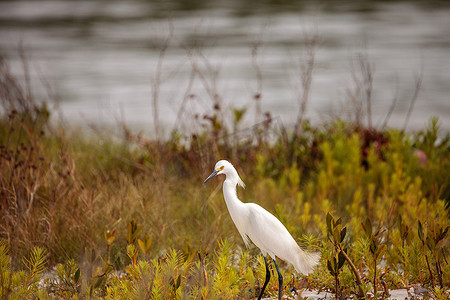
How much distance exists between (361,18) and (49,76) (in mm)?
15011

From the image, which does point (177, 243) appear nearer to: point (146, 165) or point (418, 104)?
point (146, 165)

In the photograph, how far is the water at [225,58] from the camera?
10555mm

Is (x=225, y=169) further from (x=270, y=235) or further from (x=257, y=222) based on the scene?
(x=270, y=235)

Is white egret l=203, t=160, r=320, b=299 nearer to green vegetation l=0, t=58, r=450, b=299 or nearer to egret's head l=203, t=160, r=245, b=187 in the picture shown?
egret's head l=203, t=160, r=245, b=187

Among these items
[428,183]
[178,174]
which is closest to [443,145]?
[428,183]

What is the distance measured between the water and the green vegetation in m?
0.58

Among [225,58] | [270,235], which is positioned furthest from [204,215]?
[225,58]

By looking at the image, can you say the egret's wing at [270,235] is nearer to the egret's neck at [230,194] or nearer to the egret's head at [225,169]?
the egret's neck at [230,194]

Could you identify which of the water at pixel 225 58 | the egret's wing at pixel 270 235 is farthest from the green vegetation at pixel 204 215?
the water at pixel 225 58

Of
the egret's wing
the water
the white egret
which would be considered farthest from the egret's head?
the water

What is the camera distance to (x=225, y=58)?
16141mm

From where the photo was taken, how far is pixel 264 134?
6.73 metres

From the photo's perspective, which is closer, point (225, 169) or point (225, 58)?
point (225, 169)

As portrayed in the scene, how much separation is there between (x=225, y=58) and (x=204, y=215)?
1305 centimetres
